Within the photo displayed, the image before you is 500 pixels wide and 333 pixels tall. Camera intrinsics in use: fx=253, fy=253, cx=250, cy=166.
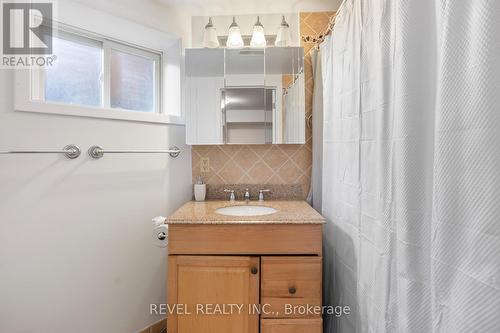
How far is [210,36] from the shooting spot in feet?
5.71

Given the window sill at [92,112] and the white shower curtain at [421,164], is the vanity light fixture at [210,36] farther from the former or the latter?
the white shower curtain at [421,164]

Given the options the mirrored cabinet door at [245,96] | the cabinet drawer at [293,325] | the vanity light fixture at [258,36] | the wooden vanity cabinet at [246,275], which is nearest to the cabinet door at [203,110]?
the mirrored cabinet door at [245,96]

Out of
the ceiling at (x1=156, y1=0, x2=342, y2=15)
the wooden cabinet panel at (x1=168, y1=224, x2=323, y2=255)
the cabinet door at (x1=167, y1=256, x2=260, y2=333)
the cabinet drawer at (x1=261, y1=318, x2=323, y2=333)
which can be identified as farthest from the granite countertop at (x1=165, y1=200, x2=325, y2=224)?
the ceiling at (x1=156, y1=0, x2=342, y2=15)

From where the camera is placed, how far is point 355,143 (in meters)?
1.14

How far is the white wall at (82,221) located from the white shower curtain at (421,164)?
121 cm

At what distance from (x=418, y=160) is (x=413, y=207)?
139 millimetres

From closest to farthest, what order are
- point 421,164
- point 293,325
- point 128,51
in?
1. point 421,164
2. point 293,325
3. point 128,51

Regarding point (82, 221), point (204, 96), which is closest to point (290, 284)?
point (82, 221)

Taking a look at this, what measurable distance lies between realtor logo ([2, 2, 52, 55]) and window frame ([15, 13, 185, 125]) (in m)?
0.06

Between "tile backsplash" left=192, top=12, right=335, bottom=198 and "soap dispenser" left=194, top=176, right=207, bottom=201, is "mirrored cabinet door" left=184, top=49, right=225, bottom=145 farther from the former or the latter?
"soap dispenser" left=194, top=176, right=207, bottom=201

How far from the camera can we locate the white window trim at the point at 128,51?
48.5 inches

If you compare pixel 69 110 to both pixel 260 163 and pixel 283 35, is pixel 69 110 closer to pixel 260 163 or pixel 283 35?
pixel 260 163

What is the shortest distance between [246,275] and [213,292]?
0.60ft

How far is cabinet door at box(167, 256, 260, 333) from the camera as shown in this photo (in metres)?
1.25
